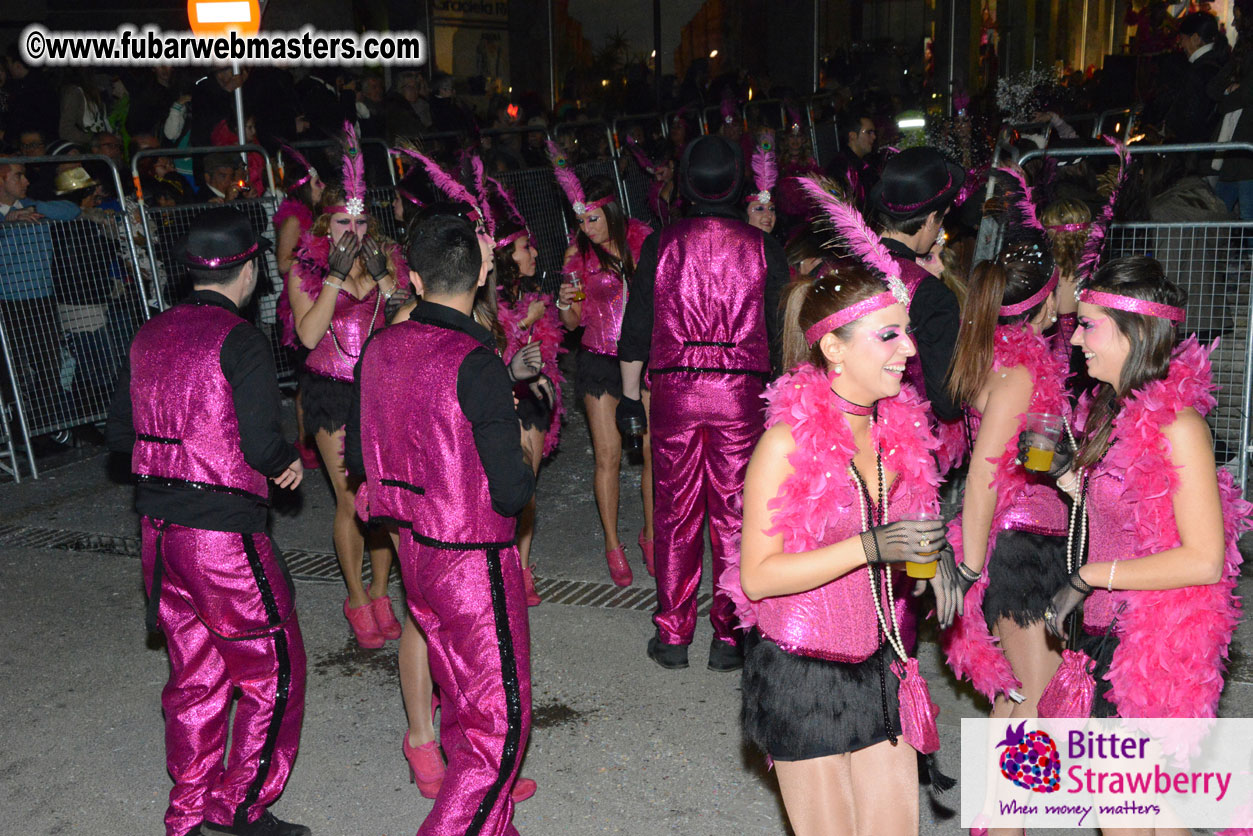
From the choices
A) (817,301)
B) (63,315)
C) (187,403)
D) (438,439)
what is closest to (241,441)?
(187,403)

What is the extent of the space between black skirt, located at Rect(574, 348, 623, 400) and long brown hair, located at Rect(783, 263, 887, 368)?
2.74 metres

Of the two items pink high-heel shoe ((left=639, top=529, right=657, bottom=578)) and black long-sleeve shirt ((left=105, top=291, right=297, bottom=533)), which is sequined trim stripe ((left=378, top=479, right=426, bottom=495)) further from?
pink high-heel shoe ((left=639, top=529, right=657, bottom=578))

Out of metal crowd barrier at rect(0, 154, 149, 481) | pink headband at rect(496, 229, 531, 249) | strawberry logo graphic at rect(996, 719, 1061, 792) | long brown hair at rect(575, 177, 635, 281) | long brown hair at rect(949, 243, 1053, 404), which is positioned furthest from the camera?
metal crowd barrier at rect(0, 154, 149, 481)

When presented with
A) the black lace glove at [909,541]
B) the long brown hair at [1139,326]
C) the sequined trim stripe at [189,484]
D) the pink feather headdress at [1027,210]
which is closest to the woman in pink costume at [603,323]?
the pink feather headdress at [1027,210]

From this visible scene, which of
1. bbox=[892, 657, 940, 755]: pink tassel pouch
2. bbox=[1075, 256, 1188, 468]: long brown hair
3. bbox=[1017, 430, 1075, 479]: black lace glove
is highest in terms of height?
bbox=[1075, 256, 1188, 468]: long brown hair

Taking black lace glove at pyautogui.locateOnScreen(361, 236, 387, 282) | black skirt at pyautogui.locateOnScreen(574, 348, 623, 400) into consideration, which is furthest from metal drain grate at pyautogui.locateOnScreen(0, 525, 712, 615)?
black lace glove at pyautogui.locateOnScreen(361, 236, 387, 282)

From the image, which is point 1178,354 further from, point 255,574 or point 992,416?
point 255,574

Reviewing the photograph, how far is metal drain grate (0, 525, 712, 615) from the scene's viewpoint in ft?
18.6

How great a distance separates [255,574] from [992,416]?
224 centimetres

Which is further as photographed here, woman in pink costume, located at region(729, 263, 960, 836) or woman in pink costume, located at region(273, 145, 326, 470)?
woman in pink costume, located at region(273, 145, 326, 470)

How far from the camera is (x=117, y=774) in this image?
13.9ft

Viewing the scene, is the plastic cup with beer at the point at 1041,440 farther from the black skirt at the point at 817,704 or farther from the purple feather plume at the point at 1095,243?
the purple feather plume at the point at 1095,243

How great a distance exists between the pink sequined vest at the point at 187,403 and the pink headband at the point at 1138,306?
245cm

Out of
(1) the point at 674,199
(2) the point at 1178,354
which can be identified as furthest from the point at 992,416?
(1) the point at 674,199
